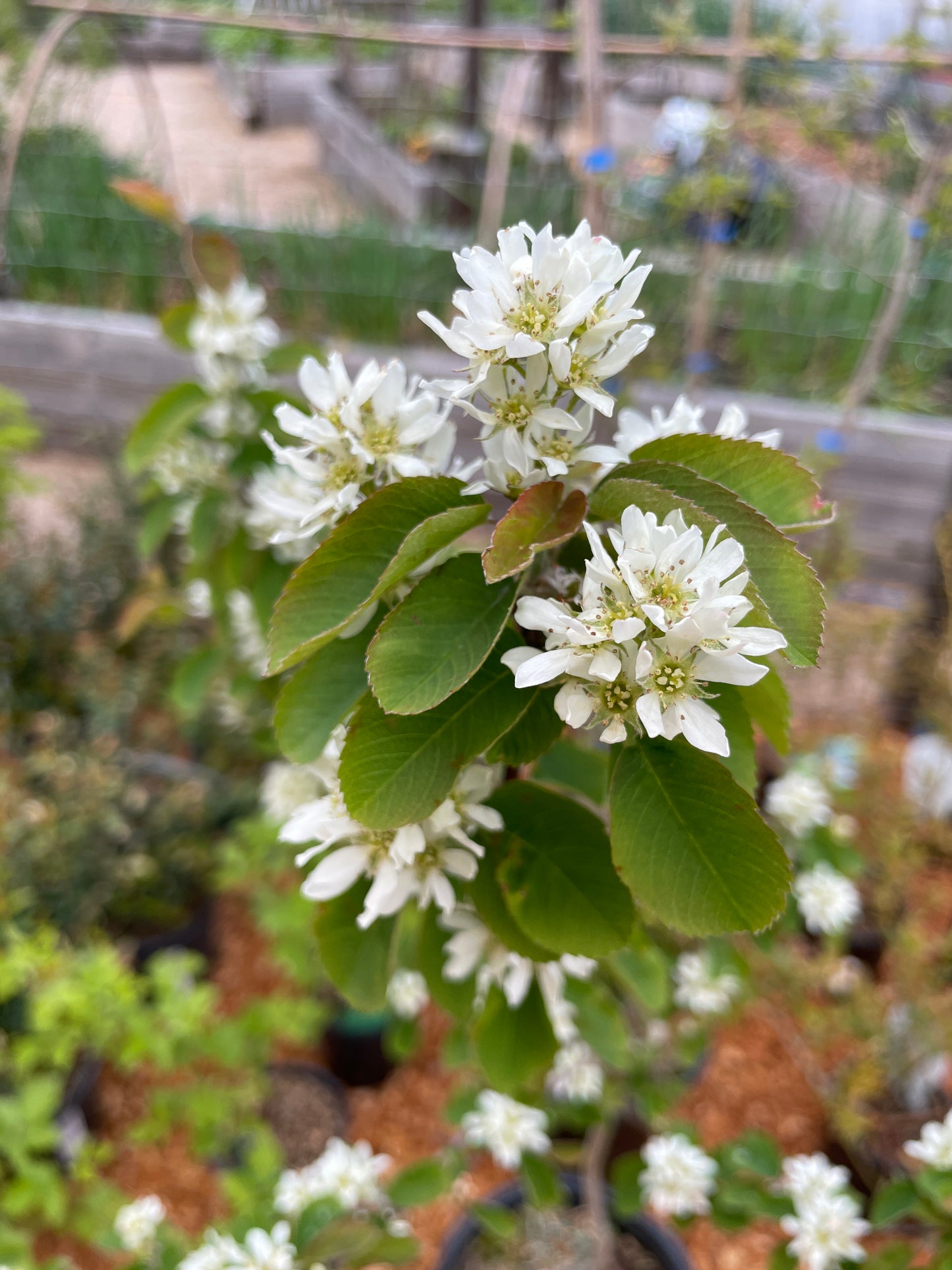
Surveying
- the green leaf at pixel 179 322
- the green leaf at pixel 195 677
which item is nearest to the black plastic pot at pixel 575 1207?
the green leaf at pixel 195 677

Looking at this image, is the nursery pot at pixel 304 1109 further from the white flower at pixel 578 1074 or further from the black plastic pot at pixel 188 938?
the white flower at pixel 578 1074

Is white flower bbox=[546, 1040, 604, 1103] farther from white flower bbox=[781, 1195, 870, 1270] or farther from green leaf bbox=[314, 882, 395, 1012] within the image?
green leaf bbox=[314, 882, 395, 1012]

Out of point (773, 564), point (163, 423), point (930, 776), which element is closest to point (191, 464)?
point (163, 423)

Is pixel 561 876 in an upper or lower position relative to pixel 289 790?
upper

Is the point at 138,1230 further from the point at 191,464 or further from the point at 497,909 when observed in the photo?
the point at 191,464

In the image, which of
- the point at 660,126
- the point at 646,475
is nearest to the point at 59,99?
the point at 660,126

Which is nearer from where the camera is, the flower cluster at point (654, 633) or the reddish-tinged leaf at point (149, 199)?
the flower cluster at point (654, 633)

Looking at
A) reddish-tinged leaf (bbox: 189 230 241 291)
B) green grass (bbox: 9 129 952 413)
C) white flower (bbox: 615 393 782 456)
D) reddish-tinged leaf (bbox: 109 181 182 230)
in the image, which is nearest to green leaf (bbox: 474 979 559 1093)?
white flower (bbox: 615 393 782 456)
